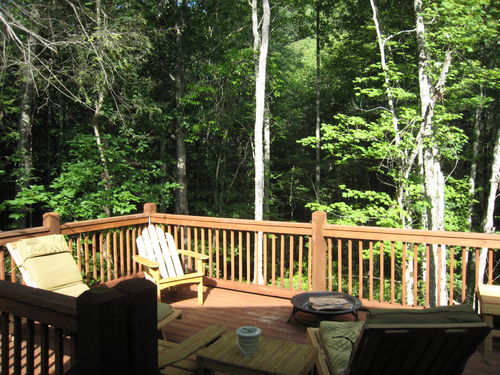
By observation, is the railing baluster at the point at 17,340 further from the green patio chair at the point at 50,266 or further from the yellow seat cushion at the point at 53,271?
the yellow seat cushion at the point at 53,271

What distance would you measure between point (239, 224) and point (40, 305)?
10.8ft

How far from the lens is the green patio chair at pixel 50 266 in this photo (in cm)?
340

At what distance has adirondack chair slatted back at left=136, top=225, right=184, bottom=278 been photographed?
14.6ft

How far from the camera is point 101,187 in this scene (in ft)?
24.3

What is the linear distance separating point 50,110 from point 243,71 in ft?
16.7

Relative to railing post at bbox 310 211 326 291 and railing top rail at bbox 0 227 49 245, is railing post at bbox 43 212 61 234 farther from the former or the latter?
railing post at bbox 310 211 326 291

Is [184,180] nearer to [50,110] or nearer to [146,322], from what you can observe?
[50,110]

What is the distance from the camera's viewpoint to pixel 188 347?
2.25m

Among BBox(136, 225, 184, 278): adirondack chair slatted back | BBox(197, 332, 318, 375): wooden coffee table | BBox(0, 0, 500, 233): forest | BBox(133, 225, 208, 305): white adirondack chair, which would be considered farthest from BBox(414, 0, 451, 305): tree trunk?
BBox(197, 332, 318, 375): wooden coffee table

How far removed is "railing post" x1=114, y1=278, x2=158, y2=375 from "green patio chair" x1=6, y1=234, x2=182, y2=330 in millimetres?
1872

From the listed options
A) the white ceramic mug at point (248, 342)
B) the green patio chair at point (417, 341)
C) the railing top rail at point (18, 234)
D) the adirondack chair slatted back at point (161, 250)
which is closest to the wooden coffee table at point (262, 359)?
the white ceramic mug at point (248, 342)

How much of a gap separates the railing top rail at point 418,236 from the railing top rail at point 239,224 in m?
0.35

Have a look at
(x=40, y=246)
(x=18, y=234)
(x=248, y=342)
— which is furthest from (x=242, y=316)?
(x=18, y=234)

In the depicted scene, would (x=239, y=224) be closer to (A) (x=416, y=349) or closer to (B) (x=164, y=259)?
(B) (x=164, y=259)
